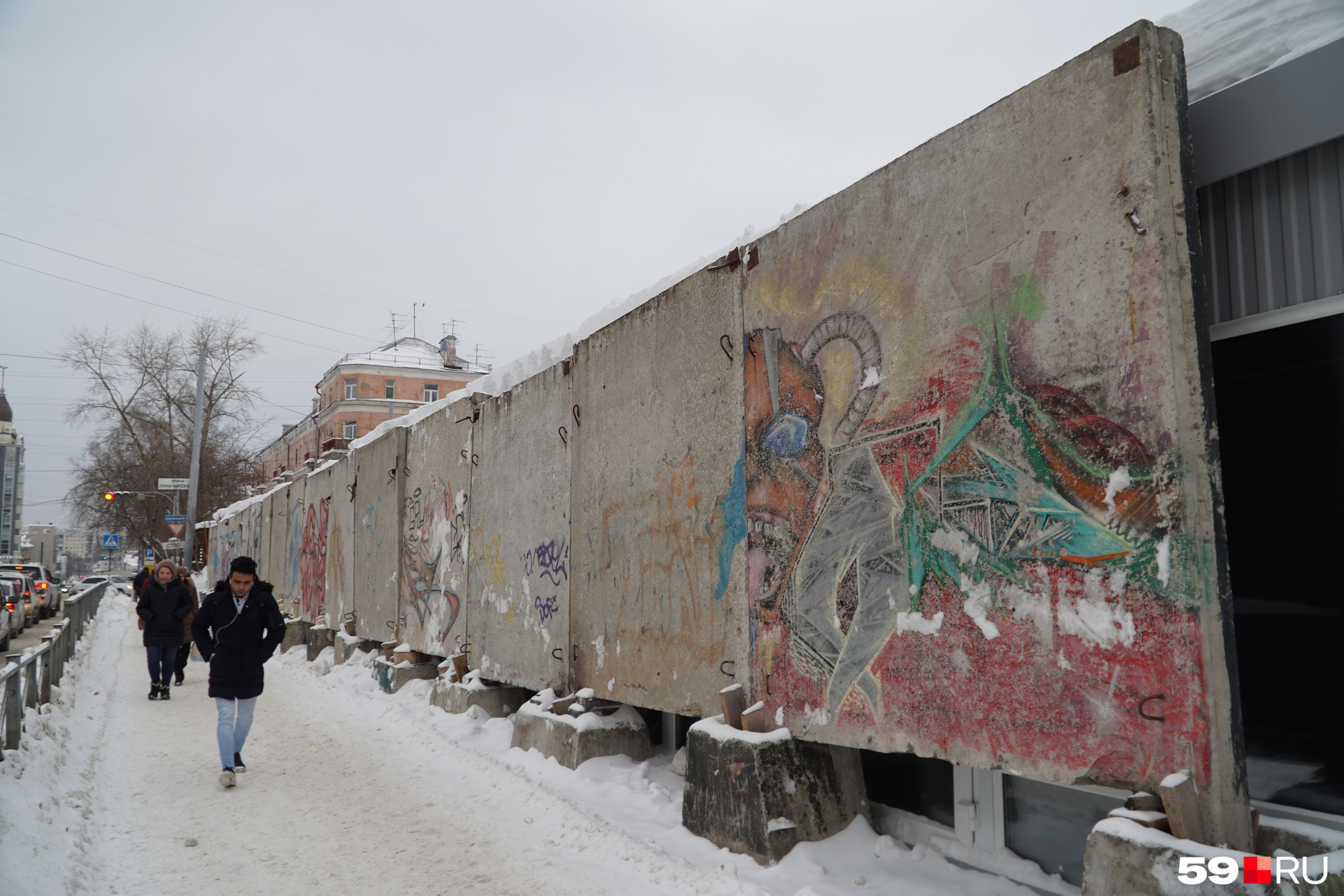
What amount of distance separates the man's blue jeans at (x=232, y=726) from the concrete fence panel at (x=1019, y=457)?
3984mm

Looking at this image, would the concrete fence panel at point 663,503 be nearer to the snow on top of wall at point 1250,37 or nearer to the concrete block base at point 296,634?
the snow on top of wall at point 1250,37

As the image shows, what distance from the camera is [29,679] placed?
263 inches

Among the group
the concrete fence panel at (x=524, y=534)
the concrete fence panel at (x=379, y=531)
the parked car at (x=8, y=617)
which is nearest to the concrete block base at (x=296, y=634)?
the concrete fence panel at (x=379, y=531)

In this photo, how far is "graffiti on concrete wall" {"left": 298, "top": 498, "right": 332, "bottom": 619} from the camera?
1498cm

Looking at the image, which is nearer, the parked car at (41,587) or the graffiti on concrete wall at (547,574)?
the graffiti on concrete wall at (547,574)

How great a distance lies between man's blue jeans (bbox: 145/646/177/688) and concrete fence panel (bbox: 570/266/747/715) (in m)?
6.22

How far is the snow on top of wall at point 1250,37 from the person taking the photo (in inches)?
118

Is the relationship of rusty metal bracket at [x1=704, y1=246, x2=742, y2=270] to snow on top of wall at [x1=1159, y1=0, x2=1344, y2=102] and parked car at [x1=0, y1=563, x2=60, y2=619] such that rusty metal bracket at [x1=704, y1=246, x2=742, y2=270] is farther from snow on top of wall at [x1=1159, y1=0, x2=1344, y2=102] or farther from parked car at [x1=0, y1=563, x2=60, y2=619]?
parked car at [x1=0, y1=563, x2=60, y2=619]

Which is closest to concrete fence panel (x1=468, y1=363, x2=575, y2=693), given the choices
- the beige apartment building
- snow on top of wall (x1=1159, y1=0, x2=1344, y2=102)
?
snow on top of wall (x1=1159, y1=0, x2=1344, y2=102)

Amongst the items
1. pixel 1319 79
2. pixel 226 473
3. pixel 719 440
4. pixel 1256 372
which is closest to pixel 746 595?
pixel 719 440

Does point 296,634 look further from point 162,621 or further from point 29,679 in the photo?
point 29,679

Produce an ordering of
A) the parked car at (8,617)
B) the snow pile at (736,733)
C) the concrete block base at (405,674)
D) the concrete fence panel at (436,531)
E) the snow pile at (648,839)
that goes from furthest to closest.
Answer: the parked car at (8,617) < the concrete block base at (405,674) < the concrete fence panel at (436,531) < the snow pile at (736,733) < the snow pile at (648,839)

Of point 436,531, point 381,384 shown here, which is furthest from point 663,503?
point 381,384

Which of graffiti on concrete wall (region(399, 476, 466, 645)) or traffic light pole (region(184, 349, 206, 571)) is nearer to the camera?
graffiti on concrete wall (region(399, 476, 466, 645))
